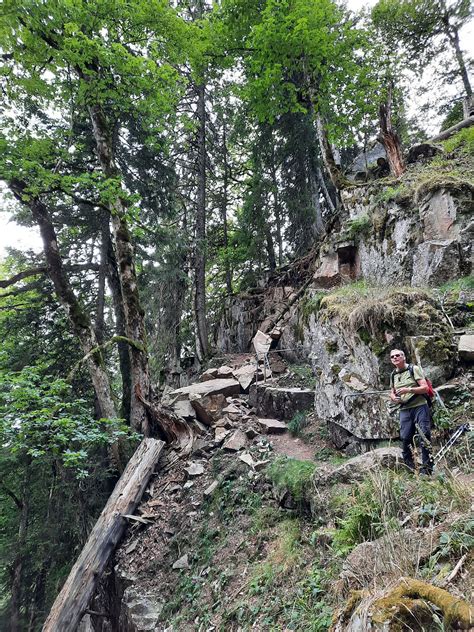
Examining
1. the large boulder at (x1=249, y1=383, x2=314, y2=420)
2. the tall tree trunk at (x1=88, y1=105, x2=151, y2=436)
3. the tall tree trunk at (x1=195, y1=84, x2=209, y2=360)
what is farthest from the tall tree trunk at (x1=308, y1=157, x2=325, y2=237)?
the tall tree trunk at (x1=88, y1=105, x2=151, y2=436)

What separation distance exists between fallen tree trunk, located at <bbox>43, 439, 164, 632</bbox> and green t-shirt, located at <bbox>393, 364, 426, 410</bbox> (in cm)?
572

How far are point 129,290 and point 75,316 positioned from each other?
152 centimetres

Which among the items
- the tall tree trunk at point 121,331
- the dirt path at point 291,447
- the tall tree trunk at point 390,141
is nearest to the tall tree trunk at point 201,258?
the tall tree trunk at point 121,331

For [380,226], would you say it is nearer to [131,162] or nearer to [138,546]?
[131,162]

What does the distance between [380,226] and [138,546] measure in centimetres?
871

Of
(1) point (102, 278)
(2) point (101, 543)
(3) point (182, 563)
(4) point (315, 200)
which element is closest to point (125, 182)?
(1) point (102, 278)

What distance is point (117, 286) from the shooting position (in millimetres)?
10438

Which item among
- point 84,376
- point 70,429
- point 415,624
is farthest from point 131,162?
point 415,624

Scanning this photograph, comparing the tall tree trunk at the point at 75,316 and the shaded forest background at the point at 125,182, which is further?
the tall tree trunk at the point at 75,316

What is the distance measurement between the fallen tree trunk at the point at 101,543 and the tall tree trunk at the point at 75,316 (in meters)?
1.32

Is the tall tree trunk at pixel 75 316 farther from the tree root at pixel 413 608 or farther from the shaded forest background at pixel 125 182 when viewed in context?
the tree root at pixel 413 608

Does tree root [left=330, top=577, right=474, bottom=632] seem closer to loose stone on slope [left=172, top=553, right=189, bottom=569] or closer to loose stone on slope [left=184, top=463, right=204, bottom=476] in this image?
loose stone on slope [left=172, top=553, right=189, bottom=569]

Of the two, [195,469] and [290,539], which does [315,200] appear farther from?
[290,539]

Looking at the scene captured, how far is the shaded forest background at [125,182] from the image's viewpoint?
6652mm
